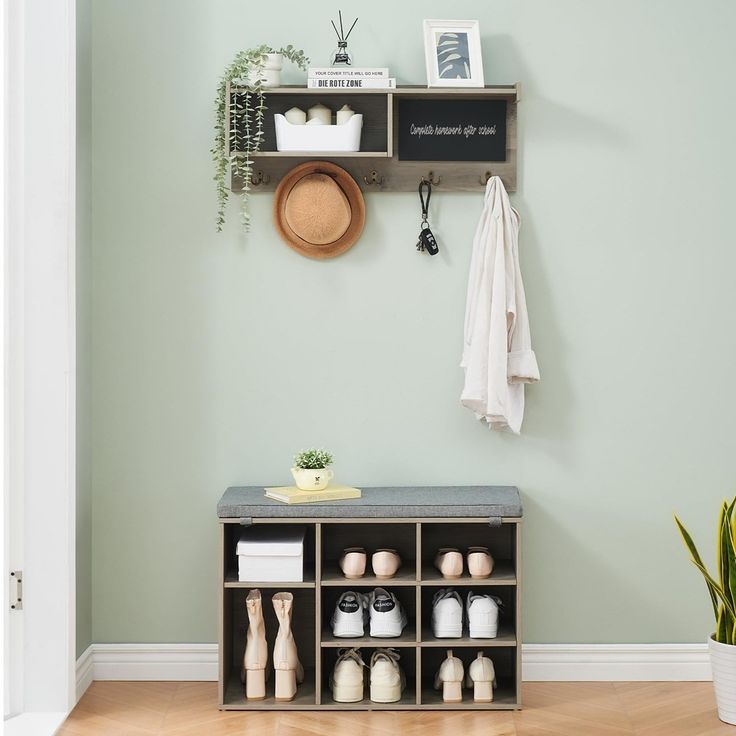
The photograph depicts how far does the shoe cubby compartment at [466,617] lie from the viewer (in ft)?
9.66

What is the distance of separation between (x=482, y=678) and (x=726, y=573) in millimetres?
812

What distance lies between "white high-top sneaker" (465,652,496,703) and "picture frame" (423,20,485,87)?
184 cm

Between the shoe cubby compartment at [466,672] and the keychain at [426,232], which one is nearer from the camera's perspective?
the shoe cubby compartment at [466,672]

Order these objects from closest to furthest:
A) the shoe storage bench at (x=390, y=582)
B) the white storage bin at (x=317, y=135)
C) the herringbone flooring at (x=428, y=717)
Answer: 1. the herringbone flooring at (x=428, y=717)
2. the shoe storage bench at (x=390, y=582)
3. the white storage bin at (x=317, y=135)

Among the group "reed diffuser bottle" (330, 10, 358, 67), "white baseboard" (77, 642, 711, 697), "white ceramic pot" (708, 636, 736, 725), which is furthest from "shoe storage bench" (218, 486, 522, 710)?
"reed diffuser bottle" (330, 10, 358, 67)

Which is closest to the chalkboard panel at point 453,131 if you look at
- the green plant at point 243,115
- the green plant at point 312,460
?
the green plant at point 243,115

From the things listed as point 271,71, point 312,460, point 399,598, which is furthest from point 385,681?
point 271,71

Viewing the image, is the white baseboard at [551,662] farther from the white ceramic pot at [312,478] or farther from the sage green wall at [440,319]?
the white ceramic pot at [312,478]

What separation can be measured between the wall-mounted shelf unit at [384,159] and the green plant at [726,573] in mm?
1261

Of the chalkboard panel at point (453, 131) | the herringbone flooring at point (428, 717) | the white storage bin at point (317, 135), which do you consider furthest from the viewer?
the chalkboard panel at point (453, 131)

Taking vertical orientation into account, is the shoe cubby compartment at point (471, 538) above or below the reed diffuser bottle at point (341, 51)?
below

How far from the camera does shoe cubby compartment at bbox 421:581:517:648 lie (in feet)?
9.66

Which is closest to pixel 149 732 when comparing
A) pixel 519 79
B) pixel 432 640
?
pixel 432 640

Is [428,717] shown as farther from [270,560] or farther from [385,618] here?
[270,560]
